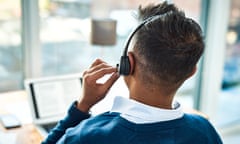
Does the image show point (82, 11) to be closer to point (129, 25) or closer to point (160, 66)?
point (129, 25)

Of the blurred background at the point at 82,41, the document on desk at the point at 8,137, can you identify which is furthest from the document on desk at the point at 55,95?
the blurred background at the point at 82,41

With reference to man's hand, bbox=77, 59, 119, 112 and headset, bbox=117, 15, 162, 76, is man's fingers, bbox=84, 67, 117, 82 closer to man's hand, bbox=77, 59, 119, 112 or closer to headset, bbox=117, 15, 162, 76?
man's hand, bbox=77, 59, 119, 112

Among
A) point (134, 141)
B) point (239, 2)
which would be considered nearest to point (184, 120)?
point (134, 141)

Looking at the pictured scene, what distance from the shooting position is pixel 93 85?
1135mm

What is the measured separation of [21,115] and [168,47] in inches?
40.3

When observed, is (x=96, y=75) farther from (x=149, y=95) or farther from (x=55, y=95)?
(x=55, y=95)

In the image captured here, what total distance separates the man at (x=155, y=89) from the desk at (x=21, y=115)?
0.56m

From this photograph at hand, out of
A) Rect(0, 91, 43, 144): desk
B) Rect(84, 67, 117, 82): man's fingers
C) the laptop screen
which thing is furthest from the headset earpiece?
the laptop screen

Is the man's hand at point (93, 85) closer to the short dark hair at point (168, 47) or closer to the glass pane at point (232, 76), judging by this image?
the short dark hair at point (168, 47)

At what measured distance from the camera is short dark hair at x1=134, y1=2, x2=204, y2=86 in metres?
0.94

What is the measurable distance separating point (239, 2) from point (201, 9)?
462 mm

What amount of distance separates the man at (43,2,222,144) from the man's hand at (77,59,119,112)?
105 mm

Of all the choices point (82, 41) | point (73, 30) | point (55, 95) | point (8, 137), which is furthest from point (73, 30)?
point (8, 137)

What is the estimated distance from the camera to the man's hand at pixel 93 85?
3.69 ft
